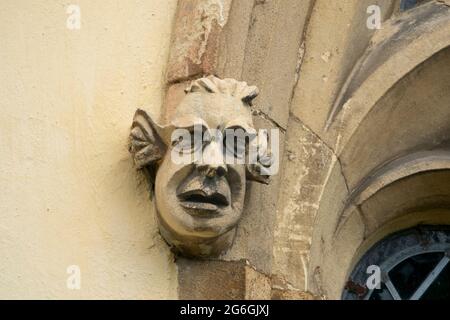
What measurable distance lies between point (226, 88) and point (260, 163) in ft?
0.66

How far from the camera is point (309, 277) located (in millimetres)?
3504

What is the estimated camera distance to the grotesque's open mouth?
319 centimetres

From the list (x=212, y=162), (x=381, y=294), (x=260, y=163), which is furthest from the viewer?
(x=381, y=294)

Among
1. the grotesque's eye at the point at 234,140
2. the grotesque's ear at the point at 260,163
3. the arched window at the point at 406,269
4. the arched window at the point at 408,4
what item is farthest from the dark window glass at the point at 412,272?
the grotesque's eye at the point at 234,140

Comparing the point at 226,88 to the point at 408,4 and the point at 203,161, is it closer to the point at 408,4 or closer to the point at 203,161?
the point at 203,161

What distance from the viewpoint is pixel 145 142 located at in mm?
3328

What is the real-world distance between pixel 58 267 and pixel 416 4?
147 centimetres

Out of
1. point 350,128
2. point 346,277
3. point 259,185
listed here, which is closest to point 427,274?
point 346,277

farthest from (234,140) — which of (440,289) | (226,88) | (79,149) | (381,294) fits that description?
(440,289)

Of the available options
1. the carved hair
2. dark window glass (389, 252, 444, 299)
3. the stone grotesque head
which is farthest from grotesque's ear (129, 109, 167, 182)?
dark window glass (389, 252, 444, 299)

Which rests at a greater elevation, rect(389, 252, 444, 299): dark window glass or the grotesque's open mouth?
rect(389, 252, 444, 299): dark window glass

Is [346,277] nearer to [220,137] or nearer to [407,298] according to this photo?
[407,298]

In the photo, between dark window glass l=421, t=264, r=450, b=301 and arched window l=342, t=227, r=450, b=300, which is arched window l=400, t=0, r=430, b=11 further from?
dark window glass l=421, t=264, r=450, b=301

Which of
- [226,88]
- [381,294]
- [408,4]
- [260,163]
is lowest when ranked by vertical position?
[381,294]
